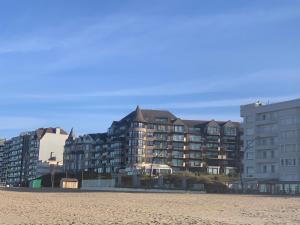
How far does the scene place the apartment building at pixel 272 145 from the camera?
9831 cm

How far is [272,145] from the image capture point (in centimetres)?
10694

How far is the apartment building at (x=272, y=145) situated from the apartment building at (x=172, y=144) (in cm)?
3810

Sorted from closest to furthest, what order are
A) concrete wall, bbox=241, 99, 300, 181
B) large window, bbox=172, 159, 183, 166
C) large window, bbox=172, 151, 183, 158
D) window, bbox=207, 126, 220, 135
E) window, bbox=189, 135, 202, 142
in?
concrete wall, bbox=241, 99, 300, 181 → large window, bbox=172, 159, 183, 166 → large window, bbox=172, 151, 183, 158 → window, bbox=189, 135, 202, 142 → window, bbox=207, 126, 220, 135

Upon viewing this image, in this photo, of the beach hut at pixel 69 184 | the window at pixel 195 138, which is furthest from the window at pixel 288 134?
the window at pixel 195 138

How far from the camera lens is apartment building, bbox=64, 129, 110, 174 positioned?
16788 centimetres

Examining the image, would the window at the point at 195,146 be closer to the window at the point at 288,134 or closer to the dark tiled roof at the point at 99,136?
the dark tiled roof at the point at 99,136

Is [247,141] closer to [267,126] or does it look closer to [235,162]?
[267,126]

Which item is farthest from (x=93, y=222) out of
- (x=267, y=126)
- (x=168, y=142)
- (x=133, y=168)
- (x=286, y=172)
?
(x=168, y=142)

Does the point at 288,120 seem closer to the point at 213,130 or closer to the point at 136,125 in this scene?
the point at 213,130

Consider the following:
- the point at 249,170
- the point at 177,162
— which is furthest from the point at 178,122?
the point at 249,170

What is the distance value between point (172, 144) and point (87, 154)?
1380 inches

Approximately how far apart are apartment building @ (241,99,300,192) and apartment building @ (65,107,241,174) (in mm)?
38096

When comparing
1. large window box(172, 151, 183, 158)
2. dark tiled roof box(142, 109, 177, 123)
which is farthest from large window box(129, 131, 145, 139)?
large window box(172, 151, 183, 158)

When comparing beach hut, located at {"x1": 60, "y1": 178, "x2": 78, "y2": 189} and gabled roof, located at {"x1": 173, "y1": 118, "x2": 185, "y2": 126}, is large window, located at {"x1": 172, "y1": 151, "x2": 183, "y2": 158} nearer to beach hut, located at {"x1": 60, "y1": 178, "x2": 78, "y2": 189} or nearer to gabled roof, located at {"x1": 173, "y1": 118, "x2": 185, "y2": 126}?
gabled roof, located at {"x1": 173, "y1": 118, "x2": 185, "y2": 126}
